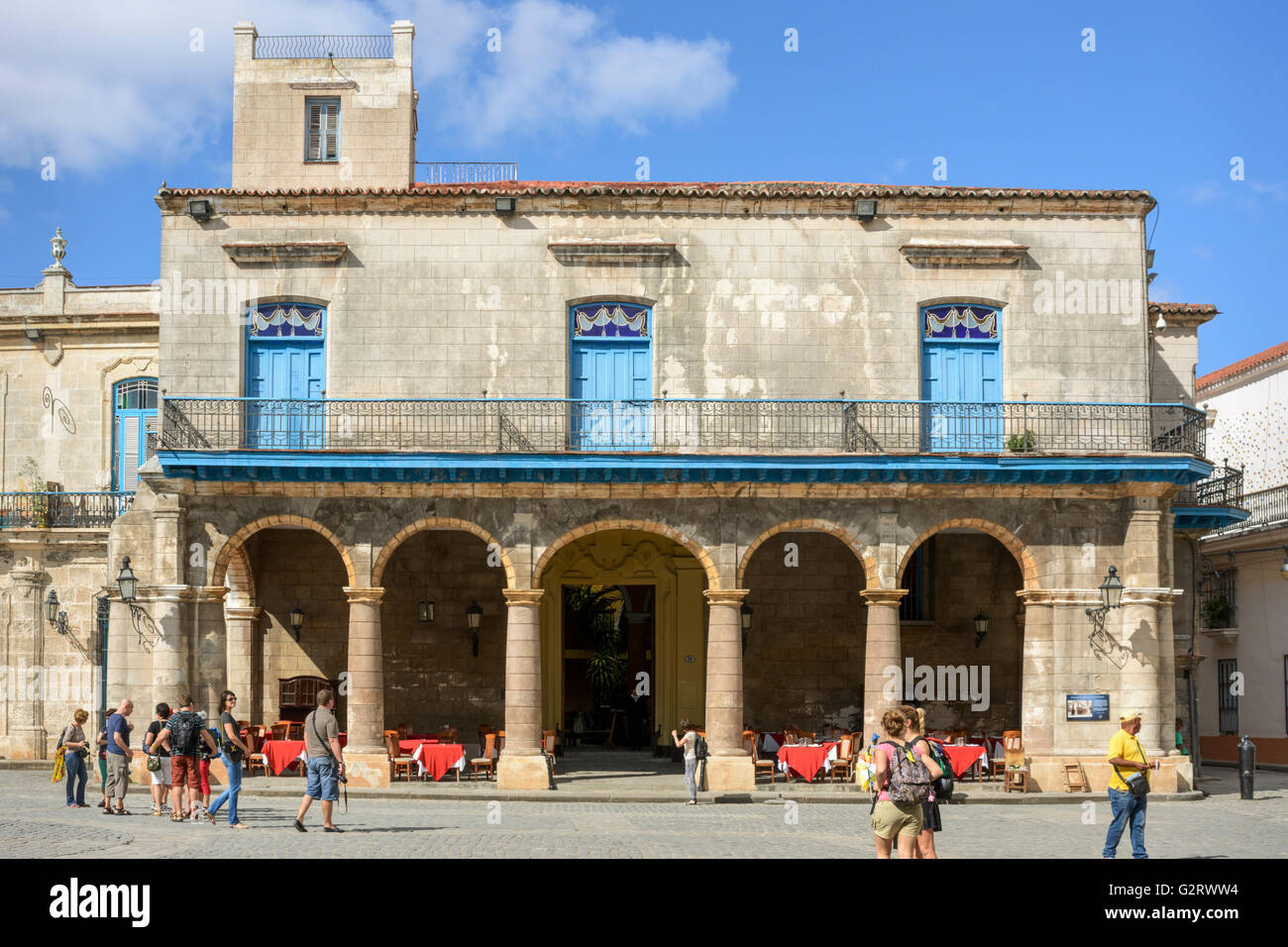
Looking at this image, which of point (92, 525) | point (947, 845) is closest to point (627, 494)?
point (947, 845)

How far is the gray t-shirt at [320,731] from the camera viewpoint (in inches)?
607

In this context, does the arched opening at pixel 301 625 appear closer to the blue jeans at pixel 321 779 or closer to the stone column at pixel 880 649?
the stone column at pixel 880 649

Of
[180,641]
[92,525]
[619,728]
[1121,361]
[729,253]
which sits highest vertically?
[729,253]

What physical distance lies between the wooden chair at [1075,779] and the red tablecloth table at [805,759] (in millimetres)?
3569

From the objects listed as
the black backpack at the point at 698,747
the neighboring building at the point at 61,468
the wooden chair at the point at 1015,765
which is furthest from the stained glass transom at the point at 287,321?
the wooden chair at the point at 1015,765

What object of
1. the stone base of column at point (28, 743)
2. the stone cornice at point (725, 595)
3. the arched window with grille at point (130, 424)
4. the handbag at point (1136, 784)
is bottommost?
the stone base of column at point (28, 743)

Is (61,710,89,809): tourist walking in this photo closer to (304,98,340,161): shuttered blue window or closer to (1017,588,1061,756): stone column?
(304,98,340,161): shuttered blue window

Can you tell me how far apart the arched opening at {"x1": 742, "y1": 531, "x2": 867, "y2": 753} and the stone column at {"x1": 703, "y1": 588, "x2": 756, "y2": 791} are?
414 cm

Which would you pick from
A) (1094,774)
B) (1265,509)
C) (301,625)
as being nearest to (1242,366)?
(1265,509)

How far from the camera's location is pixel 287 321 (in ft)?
77.2

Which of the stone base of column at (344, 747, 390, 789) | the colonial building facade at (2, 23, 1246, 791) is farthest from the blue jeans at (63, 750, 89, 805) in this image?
the stone base of column at (344, 747, 390, 789)

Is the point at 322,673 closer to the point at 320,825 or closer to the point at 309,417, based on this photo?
the point at 309,417
